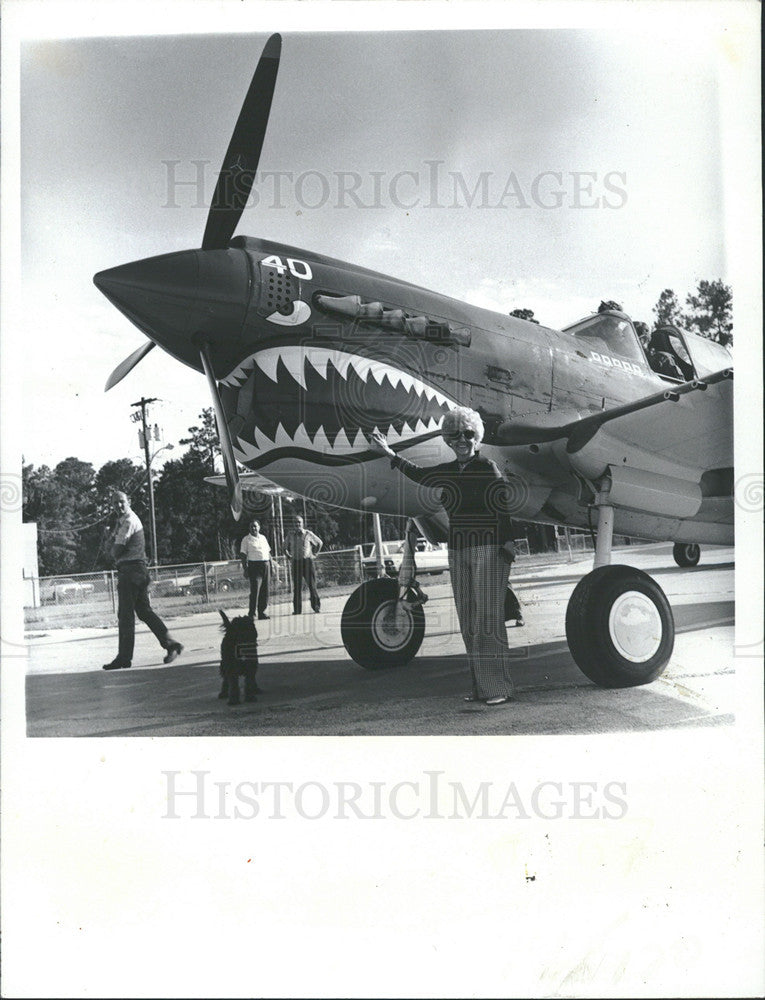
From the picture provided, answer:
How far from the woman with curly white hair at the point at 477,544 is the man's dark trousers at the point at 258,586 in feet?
2.27

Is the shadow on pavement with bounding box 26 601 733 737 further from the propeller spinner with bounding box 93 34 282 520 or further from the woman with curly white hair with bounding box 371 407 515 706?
the propeller spinner with bounding box 93 34 282 520

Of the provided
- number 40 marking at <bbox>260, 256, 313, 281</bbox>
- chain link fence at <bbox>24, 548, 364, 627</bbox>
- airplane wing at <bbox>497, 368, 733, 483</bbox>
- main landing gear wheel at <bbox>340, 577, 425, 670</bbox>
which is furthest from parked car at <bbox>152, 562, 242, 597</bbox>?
airplane wing at <bbox>497, 368, 733, 483</bbox>

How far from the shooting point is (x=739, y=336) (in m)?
2.82

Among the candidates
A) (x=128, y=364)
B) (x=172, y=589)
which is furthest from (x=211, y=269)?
(x=172, y=589)

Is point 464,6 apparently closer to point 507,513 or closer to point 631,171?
point 631,171

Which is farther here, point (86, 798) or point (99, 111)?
point (99, 111)

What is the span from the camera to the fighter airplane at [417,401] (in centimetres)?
288

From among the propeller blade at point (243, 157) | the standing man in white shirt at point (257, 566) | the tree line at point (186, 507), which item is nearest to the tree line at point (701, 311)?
the tree line at point (186, 507)

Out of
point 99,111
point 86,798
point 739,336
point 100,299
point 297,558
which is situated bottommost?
point 86,798

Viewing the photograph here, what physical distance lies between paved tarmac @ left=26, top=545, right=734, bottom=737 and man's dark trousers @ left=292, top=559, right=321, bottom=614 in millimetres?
45

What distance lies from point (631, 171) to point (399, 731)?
2336mm

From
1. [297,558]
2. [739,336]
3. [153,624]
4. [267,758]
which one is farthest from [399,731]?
[739,336]

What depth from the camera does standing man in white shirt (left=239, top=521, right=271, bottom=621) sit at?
3.15m

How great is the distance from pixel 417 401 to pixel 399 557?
71 cm
